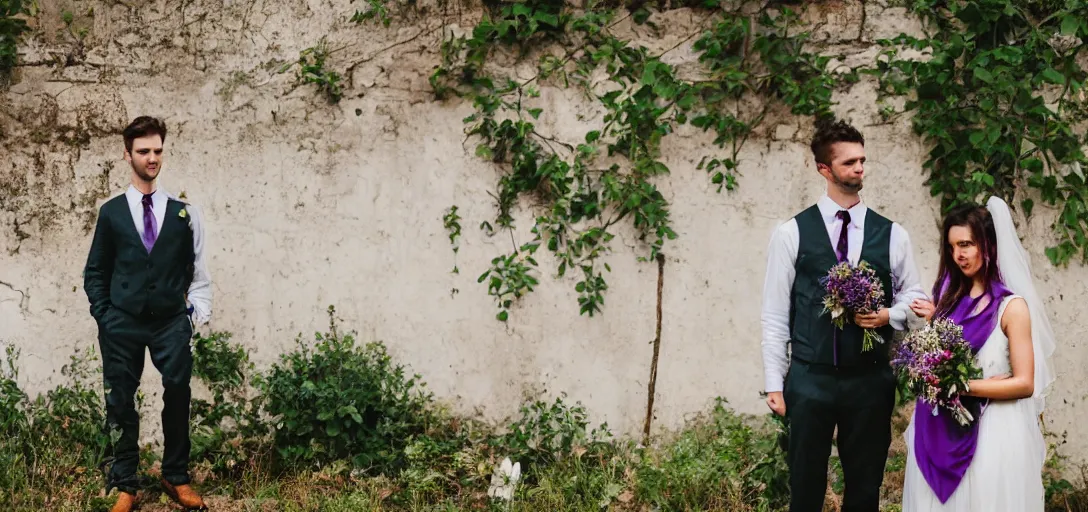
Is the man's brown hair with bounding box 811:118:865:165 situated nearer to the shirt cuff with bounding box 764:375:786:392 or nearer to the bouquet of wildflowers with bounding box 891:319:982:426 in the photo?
the bouquet of wildflowers with bounding box 891:319:982:426

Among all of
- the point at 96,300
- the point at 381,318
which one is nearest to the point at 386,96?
the point at 381,318

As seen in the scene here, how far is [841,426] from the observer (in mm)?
3945

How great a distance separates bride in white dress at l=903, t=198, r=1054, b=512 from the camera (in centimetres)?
349

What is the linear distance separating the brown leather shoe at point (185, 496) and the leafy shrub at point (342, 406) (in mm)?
532

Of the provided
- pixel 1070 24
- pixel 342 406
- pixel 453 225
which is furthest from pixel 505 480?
pixel 1070 24

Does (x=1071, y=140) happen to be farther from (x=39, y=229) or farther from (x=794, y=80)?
(x=39, y=229)

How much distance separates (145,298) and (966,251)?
3.64m

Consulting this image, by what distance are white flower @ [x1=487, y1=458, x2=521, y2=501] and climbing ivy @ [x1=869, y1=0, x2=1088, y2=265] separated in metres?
2.74

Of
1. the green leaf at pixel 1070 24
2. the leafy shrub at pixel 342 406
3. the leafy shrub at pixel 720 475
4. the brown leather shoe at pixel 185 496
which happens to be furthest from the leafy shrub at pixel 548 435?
the green leaf at pixel 1070 24

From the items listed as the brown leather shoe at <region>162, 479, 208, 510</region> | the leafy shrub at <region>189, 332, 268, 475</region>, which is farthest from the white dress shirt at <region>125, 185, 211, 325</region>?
the brown leather shoe at <region>162, 479, 208, 510</region>

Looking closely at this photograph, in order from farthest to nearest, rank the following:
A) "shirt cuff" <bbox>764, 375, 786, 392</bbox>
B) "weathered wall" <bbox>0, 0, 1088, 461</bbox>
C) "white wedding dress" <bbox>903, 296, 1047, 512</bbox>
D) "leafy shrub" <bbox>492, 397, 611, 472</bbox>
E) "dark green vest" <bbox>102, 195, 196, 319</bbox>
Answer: "weathered wall" <bbox>0, 0, 1088, 461</bbox>
"leafy shrub" <bbox>492, 397, 611, 472</bbox>
"dark green vest" <bbox>102, 195, 196, 319</bbox>
"shirt cuff" <bbox>764, 375, 786, 392</bbox>
"white wedding dress" <bbox>903, 296, 1047, 512</bbox>

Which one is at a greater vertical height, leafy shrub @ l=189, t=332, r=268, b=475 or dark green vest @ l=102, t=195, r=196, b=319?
dark green vest @ l=102, t=195, r=196, b=319

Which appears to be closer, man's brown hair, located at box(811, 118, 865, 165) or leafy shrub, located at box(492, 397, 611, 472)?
man's brown hair, located at box(811, 118, 865, 165)

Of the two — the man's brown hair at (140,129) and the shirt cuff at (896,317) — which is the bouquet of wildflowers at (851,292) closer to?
the shirt cuff at (896,317)
